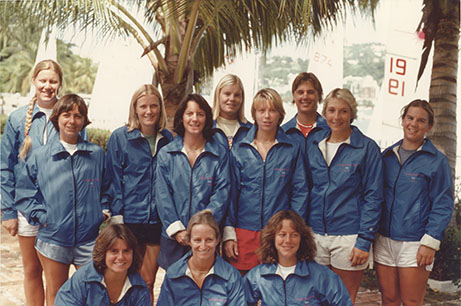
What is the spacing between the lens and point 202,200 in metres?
4.46

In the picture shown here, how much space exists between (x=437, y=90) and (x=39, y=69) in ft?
17.5

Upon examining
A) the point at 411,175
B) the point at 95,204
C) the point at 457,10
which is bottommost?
the point at 95,204

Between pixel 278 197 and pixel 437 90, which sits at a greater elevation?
pixel 437 90

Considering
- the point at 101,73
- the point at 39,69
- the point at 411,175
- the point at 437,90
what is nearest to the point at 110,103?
the point at 101,73

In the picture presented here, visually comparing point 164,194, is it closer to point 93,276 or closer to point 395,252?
point 93,276

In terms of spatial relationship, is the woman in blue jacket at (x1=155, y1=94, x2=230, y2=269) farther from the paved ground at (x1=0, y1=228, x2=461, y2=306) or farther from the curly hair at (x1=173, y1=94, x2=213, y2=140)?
the paved ground at (x1=0, y1=228, x2=461, y2=306)

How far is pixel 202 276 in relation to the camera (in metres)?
4.25

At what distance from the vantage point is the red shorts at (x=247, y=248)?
4535 millimetres

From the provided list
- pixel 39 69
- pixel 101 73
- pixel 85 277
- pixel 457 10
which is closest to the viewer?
pixel 85 277

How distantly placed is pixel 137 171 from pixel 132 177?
67 mm

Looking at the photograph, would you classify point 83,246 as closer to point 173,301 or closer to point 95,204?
point 95,204

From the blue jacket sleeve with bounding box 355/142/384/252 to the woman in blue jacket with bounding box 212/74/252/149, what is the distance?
106 cm

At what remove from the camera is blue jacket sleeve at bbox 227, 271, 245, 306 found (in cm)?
416

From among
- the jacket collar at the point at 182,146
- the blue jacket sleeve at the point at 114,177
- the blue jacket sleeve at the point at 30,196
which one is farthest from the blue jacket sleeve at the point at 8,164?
the jacket collar at the point at 182,146
